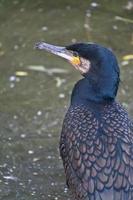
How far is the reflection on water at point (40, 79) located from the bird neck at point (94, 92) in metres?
0.98

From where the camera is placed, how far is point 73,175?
5266 millimetres

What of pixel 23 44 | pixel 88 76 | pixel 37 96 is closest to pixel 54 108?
pixel 37 96

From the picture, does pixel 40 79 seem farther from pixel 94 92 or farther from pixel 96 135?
pixel 96 135

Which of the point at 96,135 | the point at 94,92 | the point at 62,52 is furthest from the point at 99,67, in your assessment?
the point at 96,135

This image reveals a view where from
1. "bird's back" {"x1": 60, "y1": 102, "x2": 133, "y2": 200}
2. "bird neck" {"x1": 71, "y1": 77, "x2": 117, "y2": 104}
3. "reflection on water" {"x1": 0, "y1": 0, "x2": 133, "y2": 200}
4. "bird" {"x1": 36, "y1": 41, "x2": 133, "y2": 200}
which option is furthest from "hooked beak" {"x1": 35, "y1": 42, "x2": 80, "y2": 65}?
"reflection on water" {"x1": 0, "y1": 0, "x2": 133, "y2": 200}

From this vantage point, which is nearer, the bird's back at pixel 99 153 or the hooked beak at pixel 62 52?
the bird's back at pixel 99 153

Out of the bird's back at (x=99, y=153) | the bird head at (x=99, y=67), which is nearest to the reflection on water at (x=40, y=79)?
the bird's back at (x=99, y=153)

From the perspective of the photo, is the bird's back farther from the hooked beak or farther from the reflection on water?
the reflection on water

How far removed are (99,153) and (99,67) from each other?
0.60 metres

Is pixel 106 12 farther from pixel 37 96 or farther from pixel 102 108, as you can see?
pixel 102 108

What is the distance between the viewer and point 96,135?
521 centimetres

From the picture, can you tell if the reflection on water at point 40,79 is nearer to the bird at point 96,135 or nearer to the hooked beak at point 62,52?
the bird at point 96,135

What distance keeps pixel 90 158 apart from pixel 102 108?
0.43 m

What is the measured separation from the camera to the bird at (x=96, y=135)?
5062mm
